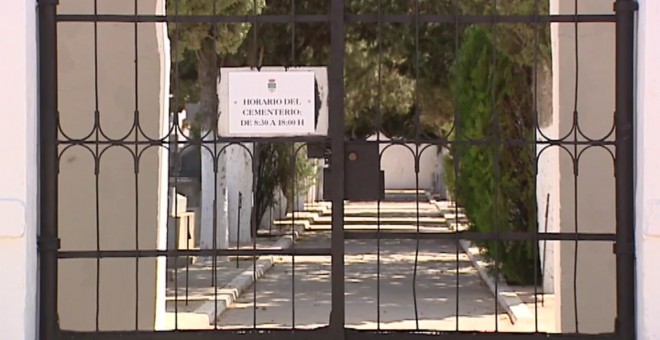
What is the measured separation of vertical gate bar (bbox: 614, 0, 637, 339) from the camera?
539 cm

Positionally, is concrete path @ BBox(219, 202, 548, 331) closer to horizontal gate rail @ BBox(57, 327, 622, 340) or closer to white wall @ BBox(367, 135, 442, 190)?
horizontal gate rail @ BBox(57, 327, 622, 340)

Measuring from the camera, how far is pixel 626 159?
5.40 metres

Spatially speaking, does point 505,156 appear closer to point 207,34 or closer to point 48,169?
point 207,34

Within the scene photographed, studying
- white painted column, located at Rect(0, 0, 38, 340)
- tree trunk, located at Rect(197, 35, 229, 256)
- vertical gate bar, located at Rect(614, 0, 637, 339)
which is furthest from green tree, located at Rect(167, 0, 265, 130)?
vertical gate bar, located at Rect(614, 0, 637, 339)

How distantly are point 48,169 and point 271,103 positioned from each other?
1.15 m

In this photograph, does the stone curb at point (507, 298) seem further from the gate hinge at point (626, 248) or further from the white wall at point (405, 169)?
the white wall at point (405, 169)

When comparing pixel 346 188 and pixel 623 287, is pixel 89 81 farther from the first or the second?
pixel 623 287

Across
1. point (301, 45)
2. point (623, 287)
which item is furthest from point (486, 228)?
point (623, 287)

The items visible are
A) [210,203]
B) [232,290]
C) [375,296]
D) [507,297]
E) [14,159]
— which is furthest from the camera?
[210,203]

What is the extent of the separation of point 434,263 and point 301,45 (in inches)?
232

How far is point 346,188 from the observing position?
5523 millimetres

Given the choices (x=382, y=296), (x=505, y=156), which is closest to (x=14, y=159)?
(x=382, y=296)

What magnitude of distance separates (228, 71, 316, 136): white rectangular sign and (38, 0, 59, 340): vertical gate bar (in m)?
0.88

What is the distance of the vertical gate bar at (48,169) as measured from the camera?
17.7ft
